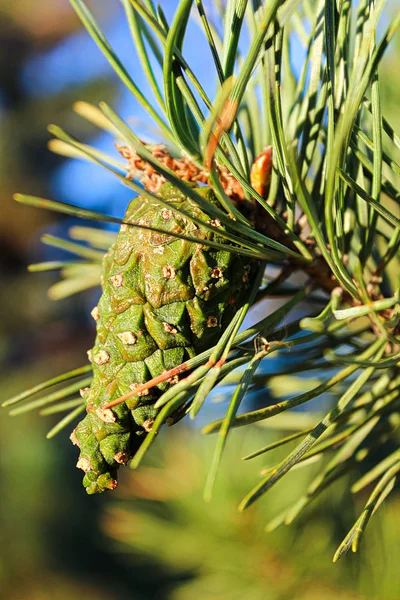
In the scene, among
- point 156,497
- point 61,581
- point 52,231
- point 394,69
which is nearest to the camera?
point 394,69

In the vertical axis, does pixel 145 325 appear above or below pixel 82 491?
above

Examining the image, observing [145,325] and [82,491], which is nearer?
[145,325]

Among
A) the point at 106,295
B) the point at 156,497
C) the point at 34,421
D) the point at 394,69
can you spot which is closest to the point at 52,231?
the point at 34,421

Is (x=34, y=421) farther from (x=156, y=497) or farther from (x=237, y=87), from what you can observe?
(x=237, y=87)

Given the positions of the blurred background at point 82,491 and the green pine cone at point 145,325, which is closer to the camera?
the green pine cone at point 145,325
